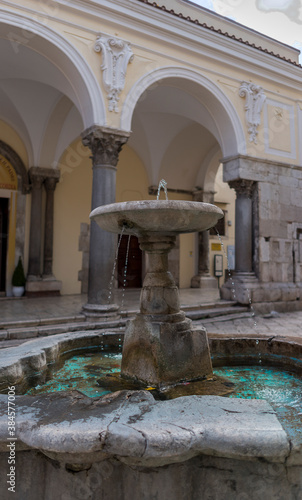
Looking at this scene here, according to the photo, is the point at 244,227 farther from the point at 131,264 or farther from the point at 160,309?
the point at 160,309

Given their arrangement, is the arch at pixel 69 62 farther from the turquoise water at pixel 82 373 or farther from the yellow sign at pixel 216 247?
the yellow sign at pixel 216 247

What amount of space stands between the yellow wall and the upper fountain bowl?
26.2ft

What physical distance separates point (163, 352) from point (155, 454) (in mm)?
1366

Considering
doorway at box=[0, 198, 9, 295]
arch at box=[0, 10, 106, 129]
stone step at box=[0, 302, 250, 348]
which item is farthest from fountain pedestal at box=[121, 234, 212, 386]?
doorway at box=[0, 198, 9, 295]

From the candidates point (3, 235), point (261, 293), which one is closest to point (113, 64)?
point (3, 235)

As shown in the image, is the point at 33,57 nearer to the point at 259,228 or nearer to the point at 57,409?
the point at 259,228

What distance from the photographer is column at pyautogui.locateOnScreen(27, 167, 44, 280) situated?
9.86m

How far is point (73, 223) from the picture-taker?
1098cm

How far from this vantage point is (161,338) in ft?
9.62

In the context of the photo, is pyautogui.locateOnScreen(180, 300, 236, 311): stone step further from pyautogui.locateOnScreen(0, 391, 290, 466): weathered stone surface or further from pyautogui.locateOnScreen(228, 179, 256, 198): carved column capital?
pyautogui.locateOnScreen(0, 391, 290, 466): weathered stone surface

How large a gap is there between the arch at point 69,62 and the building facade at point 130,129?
0.07 feet

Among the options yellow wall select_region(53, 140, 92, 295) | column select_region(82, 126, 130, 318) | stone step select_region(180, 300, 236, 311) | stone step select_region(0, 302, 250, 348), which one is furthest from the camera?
yellow wall select_region(53, 140, 92, 295)

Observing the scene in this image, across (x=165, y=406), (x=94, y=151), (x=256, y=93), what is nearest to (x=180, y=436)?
(x=165, y=406)

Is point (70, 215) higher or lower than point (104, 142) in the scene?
lower
